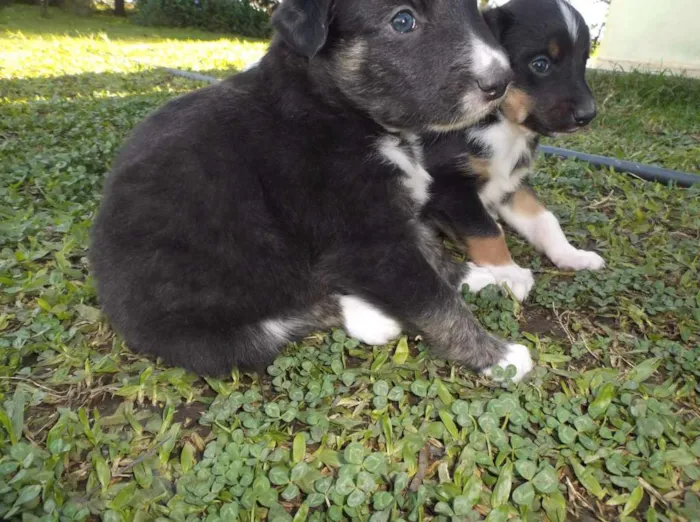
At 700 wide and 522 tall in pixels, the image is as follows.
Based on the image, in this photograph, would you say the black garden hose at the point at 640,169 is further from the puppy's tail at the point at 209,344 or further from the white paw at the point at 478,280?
the puppy's tail at the point at 209,344

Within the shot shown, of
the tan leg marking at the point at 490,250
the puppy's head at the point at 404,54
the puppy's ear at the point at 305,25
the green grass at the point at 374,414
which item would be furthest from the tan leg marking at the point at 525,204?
the puppy's ear at the point at 305,25

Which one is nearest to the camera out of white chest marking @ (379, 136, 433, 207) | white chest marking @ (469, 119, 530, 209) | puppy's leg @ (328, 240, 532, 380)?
puppy's leg @ (328, 240, 532, 380)

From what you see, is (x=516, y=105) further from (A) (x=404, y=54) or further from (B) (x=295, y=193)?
(B) (x=295, y=193)

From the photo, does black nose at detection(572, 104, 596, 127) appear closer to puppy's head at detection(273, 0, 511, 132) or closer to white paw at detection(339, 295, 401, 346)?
puppy's head at detection(273, 0, 511, 132)

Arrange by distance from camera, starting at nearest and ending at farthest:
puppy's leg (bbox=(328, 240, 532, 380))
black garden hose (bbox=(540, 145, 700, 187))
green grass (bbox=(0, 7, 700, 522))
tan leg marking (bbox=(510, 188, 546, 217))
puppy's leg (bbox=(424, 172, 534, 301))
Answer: green grass (bbox=(0, 7, 700, 522))
puppy's leg (bbox=(328, 240, 532, 380))
puppy's leg (bbox=(424, 172, 534, 301))
tan leg marking (bbox=(510, 188, 546, 217))
black garden hose (bbox=(540, 145, 700, 187))

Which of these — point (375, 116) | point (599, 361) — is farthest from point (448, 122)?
point (599, 361)

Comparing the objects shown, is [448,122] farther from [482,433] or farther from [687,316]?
[687,316]

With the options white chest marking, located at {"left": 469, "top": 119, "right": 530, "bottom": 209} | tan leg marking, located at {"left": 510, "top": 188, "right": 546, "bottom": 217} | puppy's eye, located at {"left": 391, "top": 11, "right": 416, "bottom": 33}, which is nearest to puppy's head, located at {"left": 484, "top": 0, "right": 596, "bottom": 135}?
white chest marking, located at {"left": 469, "top": 119, "right": 530, "bottom": 209}
